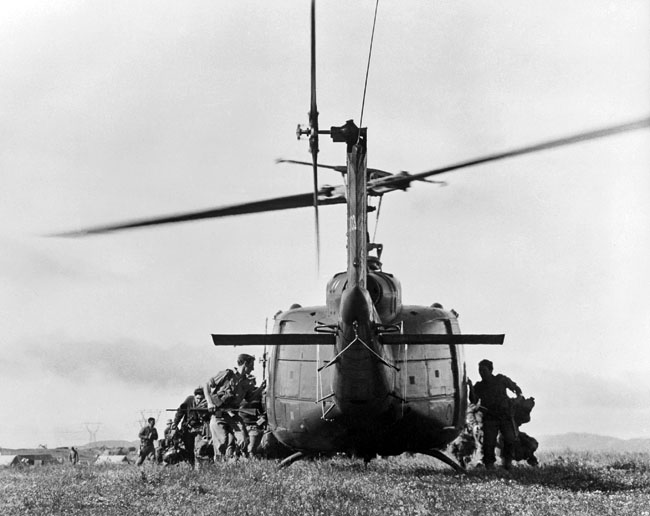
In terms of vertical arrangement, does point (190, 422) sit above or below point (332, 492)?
above

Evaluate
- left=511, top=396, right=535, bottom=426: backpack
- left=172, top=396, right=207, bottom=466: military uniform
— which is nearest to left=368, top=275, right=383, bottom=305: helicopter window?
left=511, top=396, right=535, bottom=426: backpack

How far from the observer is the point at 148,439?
2078 centimetres

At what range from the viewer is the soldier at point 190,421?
18.3m

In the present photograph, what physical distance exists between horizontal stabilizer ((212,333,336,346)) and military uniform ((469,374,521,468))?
243 inches

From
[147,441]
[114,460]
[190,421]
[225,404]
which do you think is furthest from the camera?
[114,460]

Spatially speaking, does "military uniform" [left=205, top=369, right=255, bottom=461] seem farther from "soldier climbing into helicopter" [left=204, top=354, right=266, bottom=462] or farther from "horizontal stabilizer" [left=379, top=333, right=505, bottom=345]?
"horizontal stabilizer" [left=379, top=333, right=505, bottom=345]

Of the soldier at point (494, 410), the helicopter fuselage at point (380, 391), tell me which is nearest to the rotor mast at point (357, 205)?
the helicopter fuselage at point (380, 391)

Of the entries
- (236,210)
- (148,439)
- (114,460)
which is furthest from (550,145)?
(114,460)

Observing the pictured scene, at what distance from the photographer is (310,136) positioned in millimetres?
8062

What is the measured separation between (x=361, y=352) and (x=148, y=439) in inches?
546

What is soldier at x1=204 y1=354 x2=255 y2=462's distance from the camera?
16.0 meters

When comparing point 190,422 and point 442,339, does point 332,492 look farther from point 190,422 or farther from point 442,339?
point 190,422

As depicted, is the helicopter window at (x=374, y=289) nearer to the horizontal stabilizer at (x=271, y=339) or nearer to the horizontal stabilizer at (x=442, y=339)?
the horizontal stabilizer at (x=442, y=339)

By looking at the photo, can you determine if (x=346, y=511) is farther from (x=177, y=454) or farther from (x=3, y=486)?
(x=177, y=454)
